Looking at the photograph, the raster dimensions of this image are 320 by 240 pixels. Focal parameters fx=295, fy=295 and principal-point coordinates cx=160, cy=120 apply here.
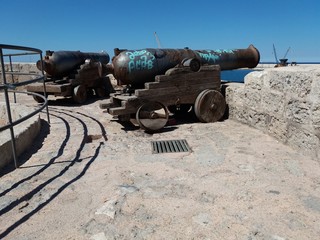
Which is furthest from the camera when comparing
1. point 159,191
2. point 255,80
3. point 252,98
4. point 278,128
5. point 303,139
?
point 252,98

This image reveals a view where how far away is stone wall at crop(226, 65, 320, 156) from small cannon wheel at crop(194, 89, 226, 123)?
0.33m

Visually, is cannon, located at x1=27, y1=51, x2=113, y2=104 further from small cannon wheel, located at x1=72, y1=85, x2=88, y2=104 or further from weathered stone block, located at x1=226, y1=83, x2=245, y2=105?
weathered stone block, located at x1=226, y1=83, x2=245, y2=105

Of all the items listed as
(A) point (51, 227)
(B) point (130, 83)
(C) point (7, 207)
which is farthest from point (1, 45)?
(B) point (130, 83)

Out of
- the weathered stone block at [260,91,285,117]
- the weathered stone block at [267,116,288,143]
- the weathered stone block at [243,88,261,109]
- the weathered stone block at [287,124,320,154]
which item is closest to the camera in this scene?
the weathered stone block at [287,124,320,154]

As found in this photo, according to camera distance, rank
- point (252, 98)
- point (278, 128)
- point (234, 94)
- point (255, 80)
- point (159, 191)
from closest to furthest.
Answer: point (159, 191), point (278, 128), point (255, 80), point (252, 98), point (234, 94)

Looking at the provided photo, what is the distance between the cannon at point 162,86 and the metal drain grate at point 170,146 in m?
0.70

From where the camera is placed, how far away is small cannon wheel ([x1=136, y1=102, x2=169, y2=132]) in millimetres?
4816

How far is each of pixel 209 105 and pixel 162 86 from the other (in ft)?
3.17

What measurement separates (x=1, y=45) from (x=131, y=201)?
1974mm

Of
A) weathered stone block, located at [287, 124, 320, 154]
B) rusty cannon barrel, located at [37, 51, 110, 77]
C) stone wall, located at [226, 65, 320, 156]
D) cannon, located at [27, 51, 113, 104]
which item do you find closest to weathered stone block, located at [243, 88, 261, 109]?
stone wall, located at [226, 65, 320, 156]

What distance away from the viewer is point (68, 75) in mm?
8047

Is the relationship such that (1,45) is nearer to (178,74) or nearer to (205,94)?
(178,74)

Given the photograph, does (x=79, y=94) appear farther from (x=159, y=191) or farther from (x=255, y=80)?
(x=159, y=191)

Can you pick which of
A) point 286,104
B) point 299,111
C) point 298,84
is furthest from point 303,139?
point 298,84
